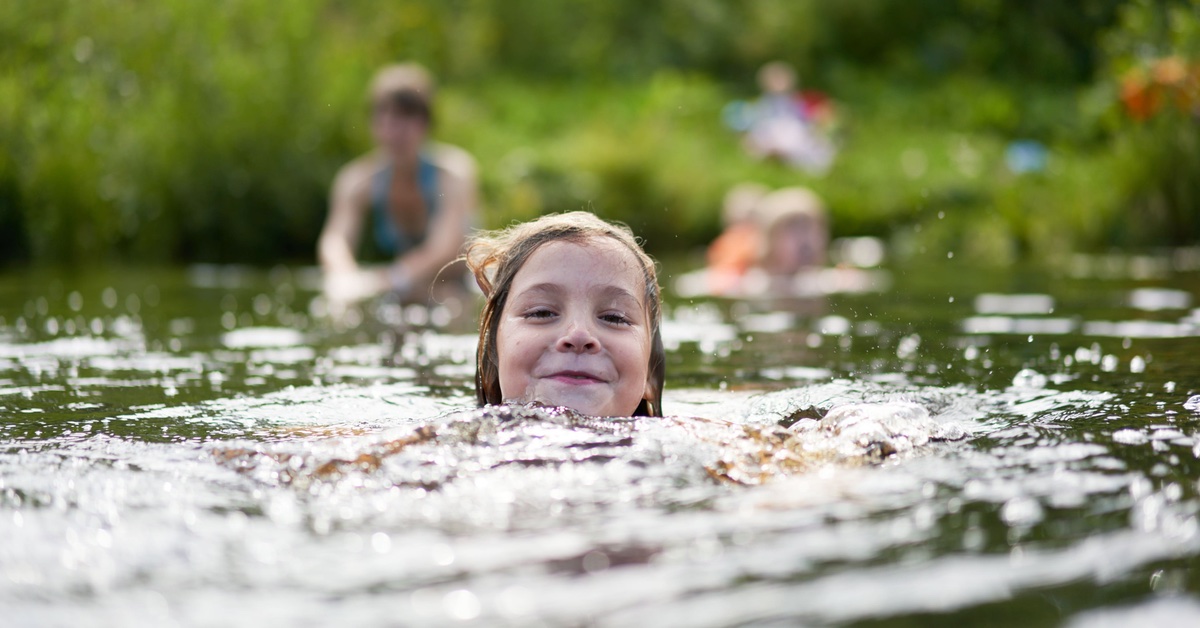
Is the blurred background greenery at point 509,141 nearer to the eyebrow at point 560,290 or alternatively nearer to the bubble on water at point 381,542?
the eyebrow at point 560,290

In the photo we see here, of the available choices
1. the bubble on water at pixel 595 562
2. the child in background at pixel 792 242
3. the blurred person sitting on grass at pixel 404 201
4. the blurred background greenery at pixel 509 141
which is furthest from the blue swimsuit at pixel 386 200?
the bubble on water at pixel 595 562

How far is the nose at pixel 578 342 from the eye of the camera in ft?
11.7

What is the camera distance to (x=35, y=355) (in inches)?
225

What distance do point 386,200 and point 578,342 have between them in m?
6.20

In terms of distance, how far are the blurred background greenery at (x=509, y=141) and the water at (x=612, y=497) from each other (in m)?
1.76

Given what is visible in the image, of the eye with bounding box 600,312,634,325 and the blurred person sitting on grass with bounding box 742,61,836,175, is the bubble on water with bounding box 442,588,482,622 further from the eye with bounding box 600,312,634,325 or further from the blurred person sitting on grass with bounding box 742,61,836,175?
the blurred person sitting on grass with bounding box 742,61,836,175

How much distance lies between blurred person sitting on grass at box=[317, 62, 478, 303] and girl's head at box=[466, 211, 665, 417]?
4271 millimetres

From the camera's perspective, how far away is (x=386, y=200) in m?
9.56

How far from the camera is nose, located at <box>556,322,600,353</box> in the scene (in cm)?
357

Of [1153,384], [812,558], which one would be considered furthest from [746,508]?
[1153,384]

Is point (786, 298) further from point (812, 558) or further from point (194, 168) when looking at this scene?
point (812, 558)

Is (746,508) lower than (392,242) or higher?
lower

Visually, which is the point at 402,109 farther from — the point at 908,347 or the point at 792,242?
the point at 908,347

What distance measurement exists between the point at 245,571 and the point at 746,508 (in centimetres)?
98
